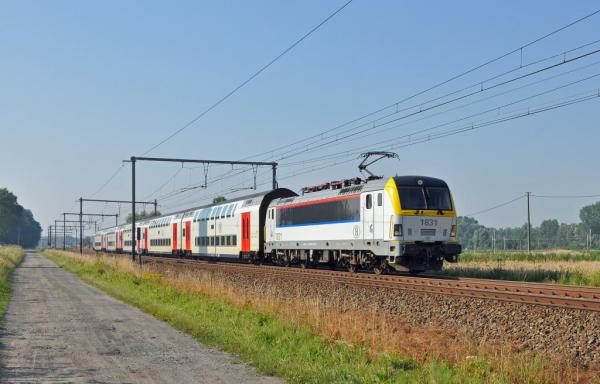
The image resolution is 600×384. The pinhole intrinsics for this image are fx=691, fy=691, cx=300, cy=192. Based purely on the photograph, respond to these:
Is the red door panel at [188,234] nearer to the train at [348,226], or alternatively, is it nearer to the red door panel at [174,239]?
the red door panel at [174,239]

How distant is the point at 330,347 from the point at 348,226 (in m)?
15.8

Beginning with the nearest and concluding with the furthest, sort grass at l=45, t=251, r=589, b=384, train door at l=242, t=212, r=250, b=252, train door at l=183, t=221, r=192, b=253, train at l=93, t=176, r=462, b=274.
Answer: grass at l=45, t=251, r=589, b=384
train at l=93, t=176, r=462, b=274
train door at l=242, t=212, r=250, b=252
train door at l=183, t=221, r=192, b=253

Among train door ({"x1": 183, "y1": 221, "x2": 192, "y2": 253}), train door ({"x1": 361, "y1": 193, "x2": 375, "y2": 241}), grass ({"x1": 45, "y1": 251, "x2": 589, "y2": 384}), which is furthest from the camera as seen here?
train door ({"x1": 183, "y1": 221, "x2": 192, "y2": 253})

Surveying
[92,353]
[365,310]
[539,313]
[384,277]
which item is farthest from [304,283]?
[92,353]

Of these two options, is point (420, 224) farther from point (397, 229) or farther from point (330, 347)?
point (330, 347)

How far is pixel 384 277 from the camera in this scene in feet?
77.5

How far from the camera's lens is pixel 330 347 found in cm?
1207

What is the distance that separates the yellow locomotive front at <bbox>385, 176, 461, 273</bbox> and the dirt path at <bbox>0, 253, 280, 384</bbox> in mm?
9806

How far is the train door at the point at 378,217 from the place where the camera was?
2520cm

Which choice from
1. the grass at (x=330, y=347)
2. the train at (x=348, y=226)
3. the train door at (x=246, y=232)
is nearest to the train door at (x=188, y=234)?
the train at (x=348, y=226)

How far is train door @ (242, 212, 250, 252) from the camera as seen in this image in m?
39.4

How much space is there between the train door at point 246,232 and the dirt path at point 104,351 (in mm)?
19901

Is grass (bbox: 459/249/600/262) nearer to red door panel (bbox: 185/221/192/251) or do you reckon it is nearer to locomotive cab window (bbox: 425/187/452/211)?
locomotive cab window (bbox: 425/187/452/211)

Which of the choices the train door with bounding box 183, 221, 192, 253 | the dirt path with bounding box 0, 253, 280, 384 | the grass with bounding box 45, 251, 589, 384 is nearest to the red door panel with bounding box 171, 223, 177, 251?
the train door with bounding box 183, 221, 192, 253
